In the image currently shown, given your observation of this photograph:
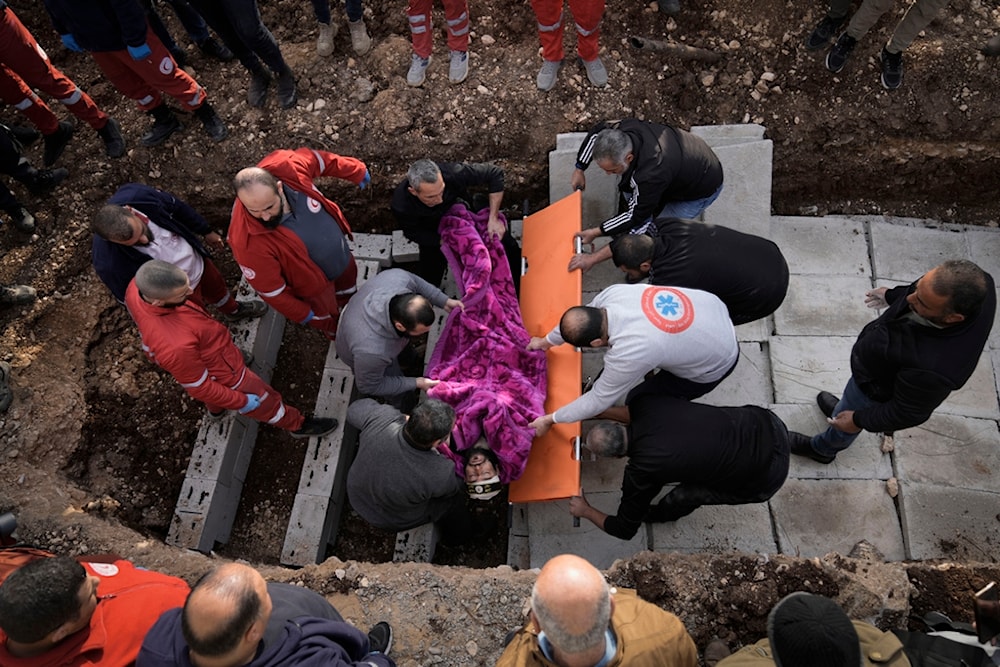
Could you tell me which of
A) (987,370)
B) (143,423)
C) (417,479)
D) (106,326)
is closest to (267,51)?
(106,326)

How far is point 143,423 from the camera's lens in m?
4.76

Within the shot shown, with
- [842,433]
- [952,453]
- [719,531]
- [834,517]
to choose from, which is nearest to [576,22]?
[842,433]

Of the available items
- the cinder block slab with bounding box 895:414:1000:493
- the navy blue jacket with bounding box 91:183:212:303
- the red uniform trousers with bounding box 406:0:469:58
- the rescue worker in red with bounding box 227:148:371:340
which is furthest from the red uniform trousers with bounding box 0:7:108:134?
the cinder block slab with bounding box 895:414:1000:493

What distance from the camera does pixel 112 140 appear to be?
534 centimetres

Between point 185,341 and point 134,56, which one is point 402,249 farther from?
point 134,56

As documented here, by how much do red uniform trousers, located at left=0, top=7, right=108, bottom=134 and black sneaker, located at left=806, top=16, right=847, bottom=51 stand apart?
595 centimetres

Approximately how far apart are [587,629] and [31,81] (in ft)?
18.4

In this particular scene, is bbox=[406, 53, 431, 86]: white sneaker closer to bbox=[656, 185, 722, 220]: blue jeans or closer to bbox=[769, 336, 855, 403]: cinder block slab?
bbox=[656, 185, 722, 220]: blue jeans

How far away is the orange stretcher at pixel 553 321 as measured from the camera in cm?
391

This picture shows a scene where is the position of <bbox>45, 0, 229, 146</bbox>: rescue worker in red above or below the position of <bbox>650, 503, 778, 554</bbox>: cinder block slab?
above

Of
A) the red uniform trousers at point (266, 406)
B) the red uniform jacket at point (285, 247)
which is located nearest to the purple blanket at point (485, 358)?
the red uniform jacket at point (285, 247)

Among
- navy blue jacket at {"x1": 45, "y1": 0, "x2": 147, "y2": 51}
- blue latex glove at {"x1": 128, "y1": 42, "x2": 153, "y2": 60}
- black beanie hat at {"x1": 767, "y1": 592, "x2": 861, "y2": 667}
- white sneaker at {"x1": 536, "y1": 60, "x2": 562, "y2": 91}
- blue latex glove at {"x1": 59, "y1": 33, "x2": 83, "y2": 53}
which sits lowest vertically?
black beanie hat at {"x1": 767, "y1": 592, "x2": 861, "y2": 667}

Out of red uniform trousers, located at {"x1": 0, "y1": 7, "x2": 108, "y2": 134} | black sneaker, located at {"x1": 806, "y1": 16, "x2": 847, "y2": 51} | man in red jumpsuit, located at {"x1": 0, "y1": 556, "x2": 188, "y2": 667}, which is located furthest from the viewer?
black sneaker, located at {"x1": 806, "y1": 16, "x2": 847, "y2": 51}

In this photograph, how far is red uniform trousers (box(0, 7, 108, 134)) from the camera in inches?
181
